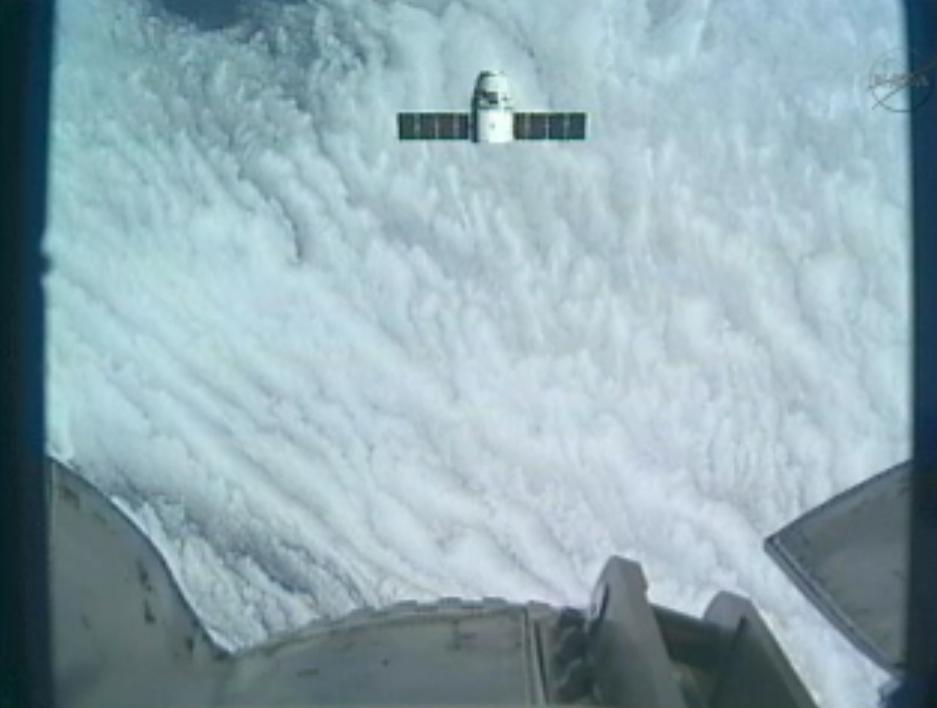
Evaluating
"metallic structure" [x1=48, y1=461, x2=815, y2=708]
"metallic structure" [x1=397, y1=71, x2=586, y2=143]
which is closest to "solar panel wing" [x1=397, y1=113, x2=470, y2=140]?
"metallic structure" [x1=397, y1=71, x2=586, y2=143]

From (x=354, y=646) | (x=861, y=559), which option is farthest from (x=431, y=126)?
(x=861, y=559)

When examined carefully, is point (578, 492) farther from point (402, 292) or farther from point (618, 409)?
point (402, 292)

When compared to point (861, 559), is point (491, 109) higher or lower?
higher

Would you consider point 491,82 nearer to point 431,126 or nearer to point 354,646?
point 431,126

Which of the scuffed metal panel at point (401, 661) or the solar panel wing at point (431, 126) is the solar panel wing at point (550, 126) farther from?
the scuffed metal panel at point (401, 661)

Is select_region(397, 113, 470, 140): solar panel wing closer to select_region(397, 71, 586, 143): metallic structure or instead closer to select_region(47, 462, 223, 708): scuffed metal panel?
select_region(397, 71, 586, 143): metallic structure

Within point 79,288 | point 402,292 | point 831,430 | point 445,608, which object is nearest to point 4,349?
point 79,288
